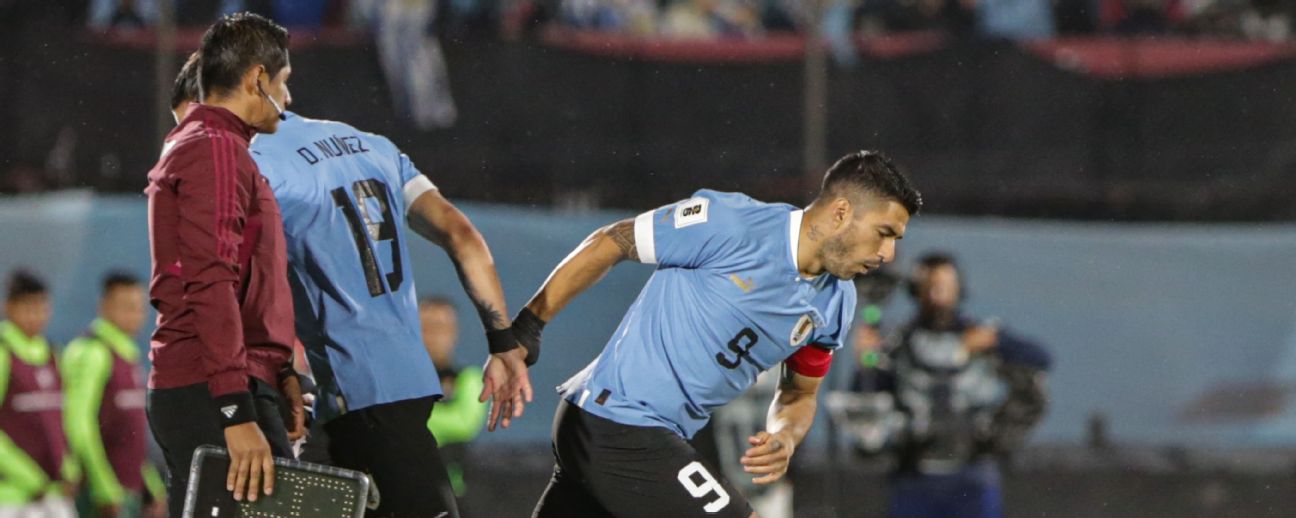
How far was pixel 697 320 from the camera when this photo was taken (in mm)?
4379

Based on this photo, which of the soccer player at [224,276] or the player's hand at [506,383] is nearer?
the soccer player at [224,276]

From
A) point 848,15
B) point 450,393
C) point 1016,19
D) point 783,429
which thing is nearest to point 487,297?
point 783,429

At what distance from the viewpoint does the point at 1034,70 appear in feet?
29.8

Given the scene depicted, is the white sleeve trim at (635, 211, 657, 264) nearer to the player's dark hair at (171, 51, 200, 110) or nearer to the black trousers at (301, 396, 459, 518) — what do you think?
the black trousers at (301, 396, 459, 518)

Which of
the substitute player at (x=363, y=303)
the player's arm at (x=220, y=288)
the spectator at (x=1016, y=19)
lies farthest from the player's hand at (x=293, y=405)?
the spectator at (x=1016, y=19)

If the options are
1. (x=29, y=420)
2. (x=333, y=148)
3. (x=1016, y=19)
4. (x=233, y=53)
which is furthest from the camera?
(x=1016, y=19)

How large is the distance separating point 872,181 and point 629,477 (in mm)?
966

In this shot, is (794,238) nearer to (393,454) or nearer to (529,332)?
(529,332)

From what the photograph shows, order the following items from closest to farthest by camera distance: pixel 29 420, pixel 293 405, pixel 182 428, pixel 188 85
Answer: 1. pixel 182 428
2. pixel 293 405
3. pixel 188 85
4. pixel 29 420

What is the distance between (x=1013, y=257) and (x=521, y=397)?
17.0 feet

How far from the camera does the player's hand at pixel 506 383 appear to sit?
4.37m

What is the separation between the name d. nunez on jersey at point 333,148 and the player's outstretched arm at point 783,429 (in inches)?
48.3

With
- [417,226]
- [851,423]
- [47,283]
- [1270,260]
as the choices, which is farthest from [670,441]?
[1270,260]

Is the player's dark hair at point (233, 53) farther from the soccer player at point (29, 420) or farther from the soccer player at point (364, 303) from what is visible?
the soccer player at point (29, 420)
